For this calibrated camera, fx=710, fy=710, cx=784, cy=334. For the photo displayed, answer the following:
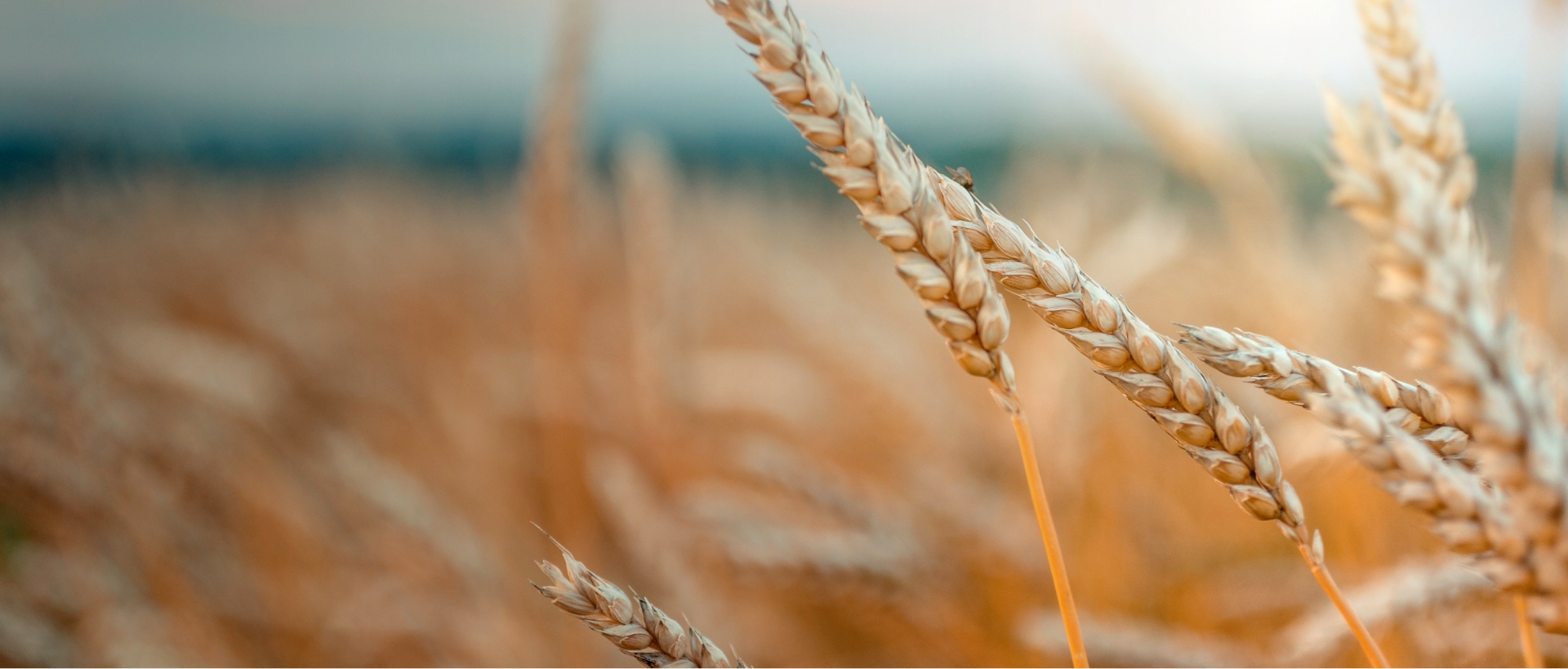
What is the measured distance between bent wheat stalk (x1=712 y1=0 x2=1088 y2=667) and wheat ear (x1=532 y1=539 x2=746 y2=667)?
165 millimetres

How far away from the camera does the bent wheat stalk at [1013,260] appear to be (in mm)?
280

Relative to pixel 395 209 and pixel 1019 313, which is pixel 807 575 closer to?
pixel 1019 313

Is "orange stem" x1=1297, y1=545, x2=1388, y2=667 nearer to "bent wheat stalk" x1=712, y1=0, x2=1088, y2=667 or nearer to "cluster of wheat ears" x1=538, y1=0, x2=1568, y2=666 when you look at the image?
"cluster of wheat ears" x1=538, y1=0, x2=1568, y2=666

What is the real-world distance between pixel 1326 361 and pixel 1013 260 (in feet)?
0.43

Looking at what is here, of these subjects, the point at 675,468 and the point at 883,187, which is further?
the point at 675,468

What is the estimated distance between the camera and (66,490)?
1.15 meters

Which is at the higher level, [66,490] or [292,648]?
[66,490]

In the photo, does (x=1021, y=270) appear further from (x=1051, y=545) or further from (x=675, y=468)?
(x=675, y=468)

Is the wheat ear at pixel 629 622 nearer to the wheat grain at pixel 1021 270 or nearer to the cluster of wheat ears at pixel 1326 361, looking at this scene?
the cluster of wheat ears at pixel 1326 361

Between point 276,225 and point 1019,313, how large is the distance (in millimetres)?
4496

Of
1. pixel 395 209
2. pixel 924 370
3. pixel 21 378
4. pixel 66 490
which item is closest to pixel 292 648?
pixel 66 490

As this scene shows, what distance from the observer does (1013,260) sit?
32 centimetres

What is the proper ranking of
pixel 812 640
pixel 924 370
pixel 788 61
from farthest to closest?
pixel 924 370, pixel 812 640, pixel 788 61

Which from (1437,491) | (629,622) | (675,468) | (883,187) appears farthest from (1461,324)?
(675,468)
